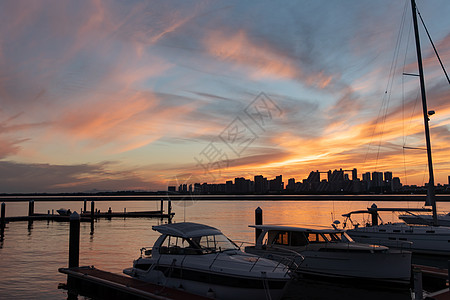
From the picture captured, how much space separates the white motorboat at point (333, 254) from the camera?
1741 centimetres

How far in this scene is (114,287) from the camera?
15.0 meters

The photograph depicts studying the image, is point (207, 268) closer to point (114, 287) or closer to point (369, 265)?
point (114, 287)

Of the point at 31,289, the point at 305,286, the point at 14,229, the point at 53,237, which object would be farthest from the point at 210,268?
the point at 14,229

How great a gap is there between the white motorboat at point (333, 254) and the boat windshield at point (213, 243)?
9.44ft

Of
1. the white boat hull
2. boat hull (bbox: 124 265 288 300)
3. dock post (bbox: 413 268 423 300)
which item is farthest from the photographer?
the white boat hull

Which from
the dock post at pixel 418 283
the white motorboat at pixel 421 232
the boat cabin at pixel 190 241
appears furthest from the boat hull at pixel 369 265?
the white motorboat at pixel 421 232

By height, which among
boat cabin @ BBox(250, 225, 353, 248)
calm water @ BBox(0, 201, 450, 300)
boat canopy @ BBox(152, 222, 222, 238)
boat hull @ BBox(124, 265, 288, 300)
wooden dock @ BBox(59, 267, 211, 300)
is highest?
boat canopy @ BBox(152, 222, 222, 238)

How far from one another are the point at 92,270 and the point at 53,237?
2398 centimetres

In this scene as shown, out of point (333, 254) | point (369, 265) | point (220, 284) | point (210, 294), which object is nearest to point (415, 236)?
point (369, 265)

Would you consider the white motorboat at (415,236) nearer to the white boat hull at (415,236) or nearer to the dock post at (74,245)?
the white boat hull at (415,236)

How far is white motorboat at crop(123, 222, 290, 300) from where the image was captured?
1309 centimetres

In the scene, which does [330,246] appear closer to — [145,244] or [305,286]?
[305,286]

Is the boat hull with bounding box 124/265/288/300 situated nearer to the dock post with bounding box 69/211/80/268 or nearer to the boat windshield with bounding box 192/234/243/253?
the boat windshield with bounding box 192/234/243/253

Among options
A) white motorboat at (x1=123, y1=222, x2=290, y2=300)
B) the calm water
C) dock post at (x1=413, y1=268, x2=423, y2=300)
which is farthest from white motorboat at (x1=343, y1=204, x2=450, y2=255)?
white motorboat at (x1=123, y1=222, x2=290, y2=300)
